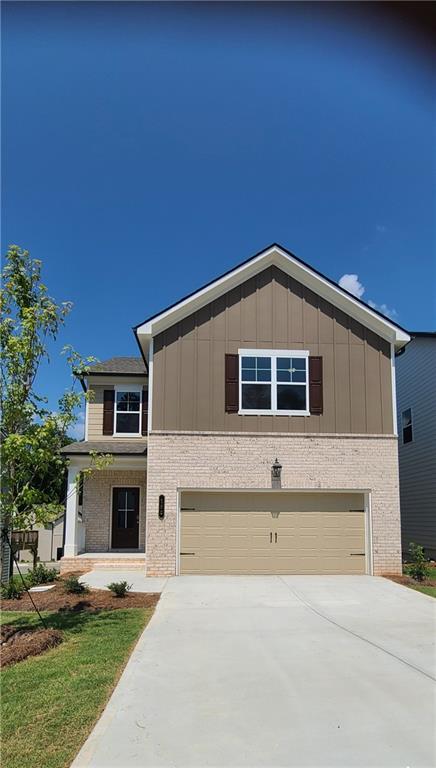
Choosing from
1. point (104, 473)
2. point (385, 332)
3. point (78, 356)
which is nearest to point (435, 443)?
point (385, 332)

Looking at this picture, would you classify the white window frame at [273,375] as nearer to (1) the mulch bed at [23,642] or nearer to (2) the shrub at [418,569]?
(2) the shrub at [418,569]

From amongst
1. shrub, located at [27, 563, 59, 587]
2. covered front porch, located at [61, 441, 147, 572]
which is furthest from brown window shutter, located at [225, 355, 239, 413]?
shrub, located at [27, 563, 59, 587]

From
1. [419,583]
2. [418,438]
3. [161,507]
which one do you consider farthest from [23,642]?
[418,438]

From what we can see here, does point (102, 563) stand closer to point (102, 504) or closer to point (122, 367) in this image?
point (102, 504)

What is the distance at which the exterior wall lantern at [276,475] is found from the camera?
595 inches

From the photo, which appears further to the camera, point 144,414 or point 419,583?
point 144,414

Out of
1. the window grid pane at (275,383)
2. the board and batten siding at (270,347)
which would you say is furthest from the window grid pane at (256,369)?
the board and batten siding at (270,347)

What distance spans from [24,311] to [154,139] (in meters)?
3.96

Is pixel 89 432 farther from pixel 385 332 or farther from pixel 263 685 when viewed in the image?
pixel 263 685

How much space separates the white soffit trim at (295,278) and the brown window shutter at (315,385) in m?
1.70

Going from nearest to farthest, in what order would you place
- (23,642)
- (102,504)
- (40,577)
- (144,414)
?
(23,642), (40,577), (102,504), (144,414)

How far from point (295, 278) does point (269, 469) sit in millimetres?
5183

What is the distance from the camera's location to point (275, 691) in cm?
606

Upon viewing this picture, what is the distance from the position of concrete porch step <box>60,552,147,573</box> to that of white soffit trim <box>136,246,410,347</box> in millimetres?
6009
